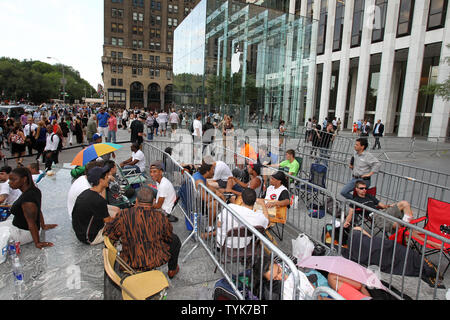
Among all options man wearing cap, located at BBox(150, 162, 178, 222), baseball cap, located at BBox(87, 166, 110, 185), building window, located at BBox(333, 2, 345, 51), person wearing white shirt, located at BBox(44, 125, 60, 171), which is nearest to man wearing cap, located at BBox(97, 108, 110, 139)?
person wearing white shirt, located at BBox(44, 125, 60, 171)

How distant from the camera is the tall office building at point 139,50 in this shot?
7038 cm

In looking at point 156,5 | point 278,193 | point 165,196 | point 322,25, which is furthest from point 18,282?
point 156,5

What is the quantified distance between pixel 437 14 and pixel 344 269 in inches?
1150

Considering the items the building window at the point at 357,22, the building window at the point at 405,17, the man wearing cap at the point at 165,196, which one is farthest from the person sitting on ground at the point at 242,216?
the building window at the point at 357,22

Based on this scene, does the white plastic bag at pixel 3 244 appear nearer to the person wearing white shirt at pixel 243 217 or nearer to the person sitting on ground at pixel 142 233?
the person sitting on ground at pixel 142 233

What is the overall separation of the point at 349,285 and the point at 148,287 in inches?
Result: 84.5

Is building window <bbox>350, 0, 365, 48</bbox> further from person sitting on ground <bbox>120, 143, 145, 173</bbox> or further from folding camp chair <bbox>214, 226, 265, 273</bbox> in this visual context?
folding camp chair <bbox>214, 226, 265, 273</bbox>

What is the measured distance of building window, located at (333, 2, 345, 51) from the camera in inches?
1225

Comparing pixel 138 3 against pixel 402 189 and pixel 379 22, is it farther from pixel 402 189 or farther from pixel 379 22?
pixel 402 189

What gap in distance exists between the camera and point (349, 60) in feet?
103

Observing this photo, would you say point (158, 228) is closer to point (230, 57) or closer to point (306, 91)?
point (230, 57)

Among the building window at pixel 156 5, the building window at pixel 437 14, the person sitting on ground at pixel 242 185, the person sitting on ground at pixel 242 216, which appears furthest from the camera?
the building window at pixel 156 5

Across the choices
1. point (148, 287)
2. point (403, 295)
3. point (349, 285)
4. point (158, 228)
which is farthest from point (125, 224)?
point (403, 295)

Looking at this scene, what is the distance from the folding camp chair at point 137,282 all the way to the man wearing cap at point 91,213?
1313 millimetres
